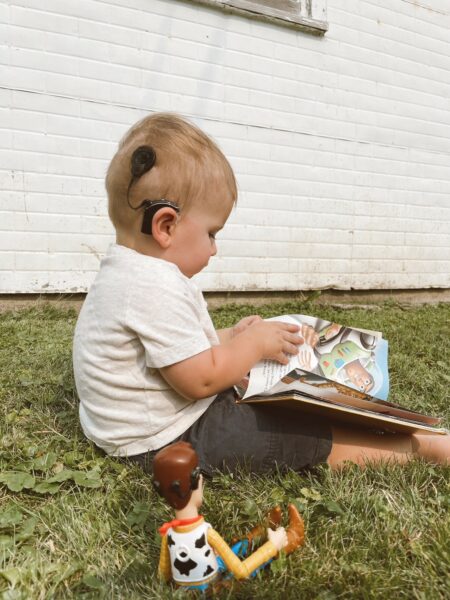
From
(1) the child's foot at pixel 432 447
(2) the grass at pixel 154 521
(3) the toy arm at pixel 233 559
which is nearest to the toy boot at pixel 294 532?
(2) the grass at pixel 154 521

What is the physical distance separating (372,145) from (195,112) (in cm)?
252

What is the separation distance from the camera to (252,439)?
1.91 m

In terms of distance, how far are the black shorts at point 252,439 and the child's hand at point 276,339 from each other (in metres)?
0.19

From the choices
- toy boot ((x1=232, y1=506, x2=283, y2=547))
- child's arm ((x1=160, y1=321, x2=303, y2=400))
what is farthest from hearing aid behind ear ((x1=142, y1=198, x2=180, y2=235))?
toy boot ((x1=232, y1=506, x2=283, y2=547))

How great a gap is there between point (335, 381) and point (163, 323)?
0.63 metres

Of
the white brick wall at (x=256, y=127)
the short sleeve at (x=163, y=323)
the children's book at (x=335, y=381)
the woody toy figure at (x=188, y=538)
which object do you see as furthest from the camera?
the white brick wall at (x=256, y=127)

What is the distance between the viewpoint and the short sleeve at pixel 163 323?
1700mm

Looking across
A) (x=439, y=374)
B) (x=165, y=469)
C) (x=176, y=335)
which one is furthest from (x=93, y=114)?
(x=165, y=469)

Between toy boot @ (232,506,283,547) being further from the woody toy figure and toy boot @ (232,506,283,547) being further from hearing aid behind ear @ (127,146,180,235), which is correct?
hearing aid behind ear @ (127,146,180,235)

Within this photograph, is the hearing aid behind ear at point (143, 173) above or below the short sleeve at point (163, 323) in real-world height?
above

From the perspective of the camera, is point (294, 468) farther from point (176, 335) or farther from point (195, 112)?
point (195, 112)

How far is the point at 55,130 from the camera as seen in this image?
5.44m

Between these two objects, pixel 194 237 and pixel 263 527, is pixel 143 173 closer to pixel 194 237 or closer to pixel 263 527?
pixel 194 237

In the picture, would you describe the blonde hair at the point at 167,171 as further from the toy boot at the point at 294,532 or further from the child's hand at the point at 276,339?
the toy boot at the point at 294,532
